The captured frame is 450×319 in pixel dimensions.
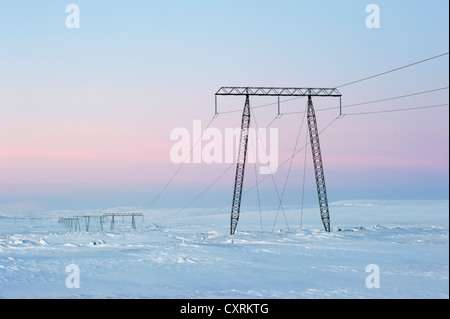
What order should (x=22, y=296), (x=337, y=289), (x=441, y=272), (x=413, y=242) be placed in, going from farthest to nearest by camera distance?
1. (x=413, y=242)
2. (x=441, y=272)
3. (x=337, y=289)
4. (x=22, y=296)

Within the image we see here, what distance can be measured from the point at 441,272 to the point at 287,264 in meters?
7.25

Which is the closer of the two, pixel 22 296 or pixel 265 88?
pixel 22 296

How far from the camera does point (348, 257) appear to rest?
28438 mm

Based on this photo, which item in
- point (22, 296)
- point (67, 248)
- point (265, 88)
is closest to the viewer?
point (22, 296)

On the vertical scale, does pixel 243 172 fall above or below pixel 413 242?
above

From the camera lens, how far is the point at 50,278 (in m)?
21.0

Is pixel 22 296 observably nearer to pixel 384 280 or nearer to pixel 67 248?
pixel 384 280

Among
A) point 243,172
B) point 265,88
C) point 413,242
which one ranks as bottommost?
point 413,242
